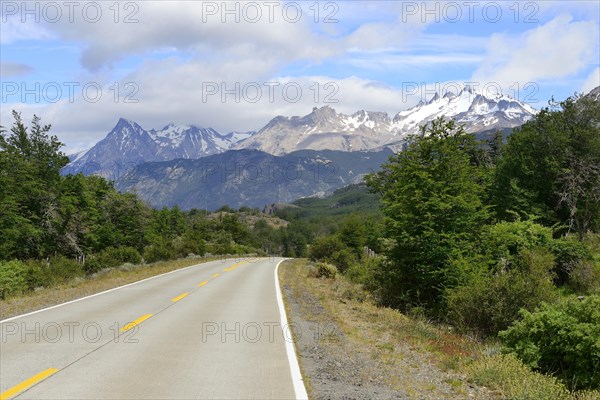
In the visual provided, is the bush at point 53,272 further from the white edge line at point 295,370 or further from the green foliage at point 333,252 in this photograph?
the white edge line at point 295,370

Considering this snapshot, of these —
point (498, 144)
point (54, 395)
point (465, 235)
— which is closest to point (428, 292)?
point (465, 235)

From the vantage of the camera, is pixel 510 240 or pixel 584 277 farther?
pixel 584 277

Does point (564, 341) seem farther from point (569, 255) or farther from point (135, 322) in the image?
point (569, 255)

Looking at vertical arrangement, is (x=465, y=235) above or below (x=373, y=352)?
above

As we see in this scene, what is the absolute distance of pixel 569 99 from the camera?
38812 mm

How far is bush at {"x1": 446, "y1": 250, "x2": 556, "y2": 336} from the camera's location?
15.6m

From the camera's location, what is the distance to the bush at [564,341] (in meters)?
11.0

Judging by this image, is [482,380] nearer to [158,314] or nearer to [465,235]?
[158,314]

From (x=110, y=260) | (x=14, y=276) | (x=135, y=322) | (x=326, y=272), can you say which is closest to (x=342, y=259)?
(x=326, y=272)

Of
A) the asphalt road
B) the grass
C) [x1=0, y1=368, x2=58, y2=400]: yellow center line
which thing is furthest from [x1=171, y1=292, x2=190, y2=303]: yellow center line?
[x1=0, y1=368, x2=58, y2=400]: yellow center line

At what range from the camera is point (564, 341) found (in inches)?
452

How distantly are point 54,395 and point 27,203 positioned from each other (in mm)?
53204

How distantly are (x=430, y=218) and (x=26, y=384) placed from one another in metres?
15.5

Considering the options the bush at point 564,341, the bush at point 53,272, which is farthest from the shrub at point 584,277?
the bush at point 53,272
